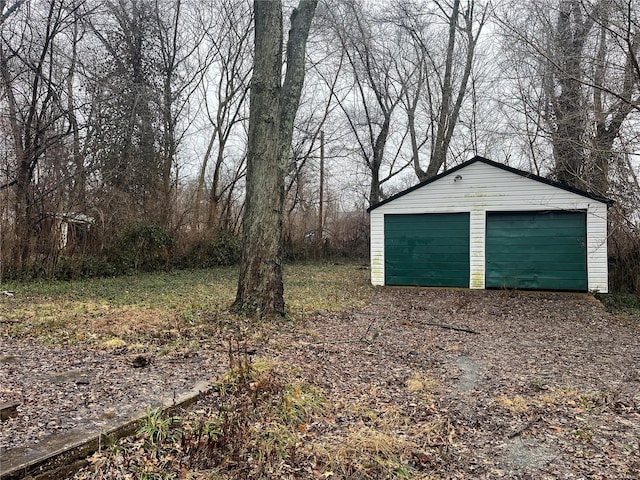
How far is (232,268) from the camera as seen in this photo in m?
15.4

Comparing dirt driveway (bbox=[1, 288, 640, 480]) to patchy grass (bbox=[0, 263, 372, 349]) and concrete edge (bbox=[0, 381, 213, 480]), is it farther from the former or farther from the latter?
patchy grass (bbox=[0, 263, 372, 349])

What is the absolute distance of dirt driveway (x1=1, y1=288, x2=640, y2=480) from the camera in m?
2.71

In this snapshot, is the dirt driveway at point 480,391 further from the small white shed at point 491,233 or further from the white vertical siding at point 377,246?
the white vertical siding at point 377,246

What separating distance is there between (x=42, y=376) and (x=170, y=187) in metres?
12.2

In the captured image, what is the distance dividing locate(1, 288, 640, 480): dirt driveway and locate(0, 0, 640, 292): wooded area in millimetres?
2918

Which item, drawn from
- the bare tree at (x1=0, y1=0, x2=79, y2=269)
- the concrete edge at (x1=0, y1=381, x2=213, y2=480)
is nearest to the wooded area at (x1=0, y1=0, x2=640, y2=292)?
the bare tree at (x1=0, y1=0, x2=79, y2=269)

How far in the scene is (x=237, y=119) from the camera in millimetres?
18375

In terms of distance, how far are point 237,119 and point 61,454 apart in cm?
1726

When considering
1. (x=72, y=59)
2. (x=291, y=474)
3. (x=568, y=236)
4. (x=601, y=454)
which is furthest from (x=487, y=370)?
(x=72, y=59)

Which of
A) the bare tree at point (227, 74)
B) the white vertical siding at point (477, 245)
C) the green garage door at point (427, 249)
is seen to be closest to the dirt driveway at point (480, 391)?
the white vertical siding at point (477, 245)

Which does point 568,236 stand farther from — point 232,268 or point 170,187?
point 170,187

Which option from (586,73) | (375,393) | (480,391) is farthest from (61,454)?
(586,73)

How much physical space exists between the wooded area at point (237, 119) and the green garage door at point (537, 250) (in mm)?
897

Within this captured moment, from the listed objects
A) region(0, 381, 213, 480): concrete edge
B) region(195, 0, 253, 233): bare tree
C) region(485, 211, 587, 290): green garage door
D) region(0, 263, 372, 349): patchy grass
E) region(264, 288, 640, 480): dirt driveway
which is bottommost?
region(264, 288, 640, 480): dirt driveway
